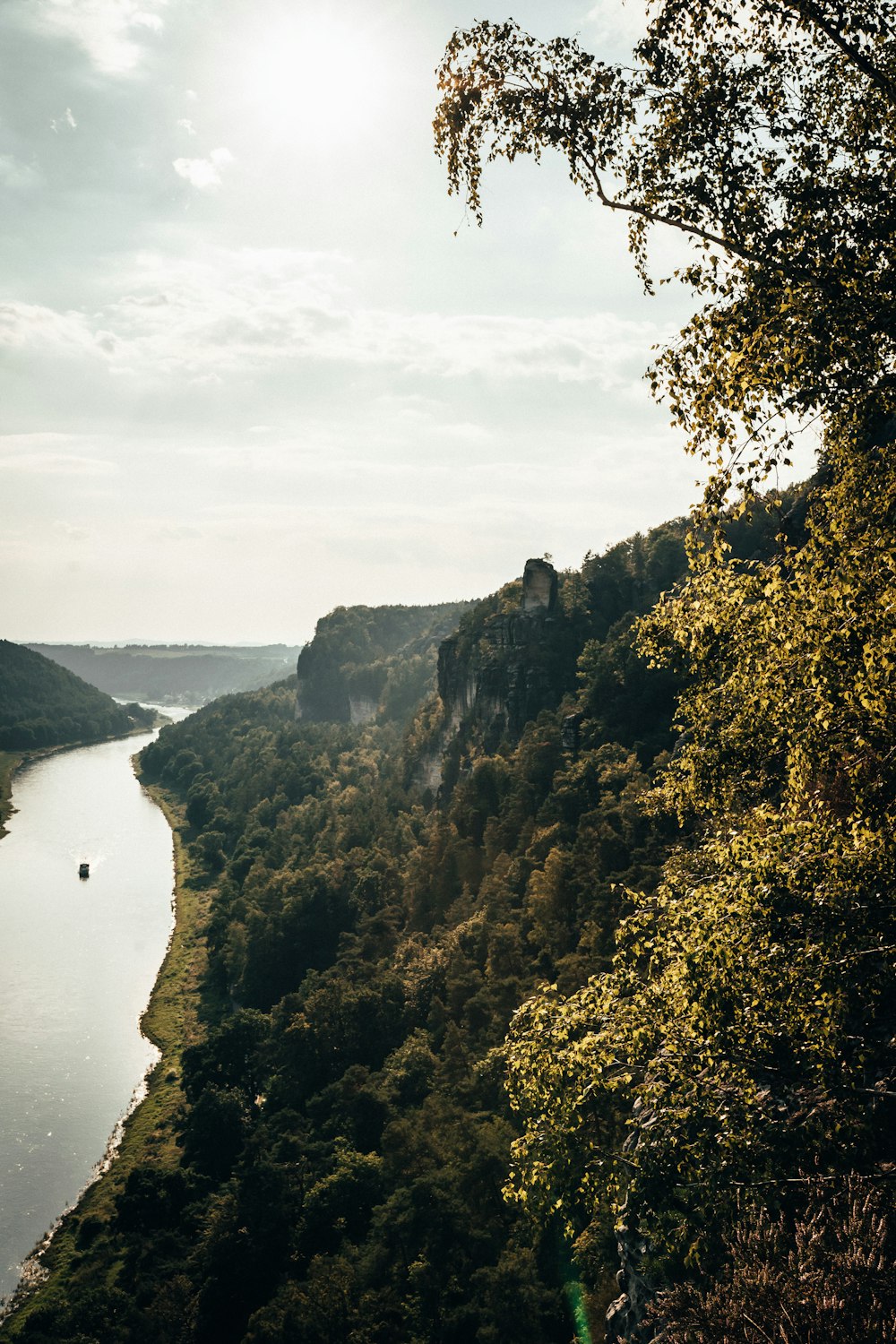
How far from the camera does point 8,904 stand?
78812 millimetres

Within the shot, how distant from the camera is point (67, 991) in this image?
6003 centimetres

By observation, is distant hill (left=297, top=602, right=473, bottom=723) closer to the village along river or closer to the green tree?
the village along river

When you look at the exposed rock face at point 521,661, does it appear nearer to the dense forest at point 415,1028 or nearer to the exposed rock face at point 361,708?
the dense forest at point 415,1028

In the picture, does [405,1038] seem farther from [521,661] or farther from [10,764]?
[10,764]

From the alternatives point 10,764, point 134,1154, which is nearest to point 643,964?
point 134,1154

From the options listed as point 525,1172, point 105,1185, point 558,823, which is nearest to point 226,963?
point 105,1185

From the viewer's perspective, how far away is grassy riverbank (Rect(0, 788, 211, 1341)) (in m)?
33.1

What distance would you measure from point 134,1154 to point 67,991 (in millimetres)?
22106

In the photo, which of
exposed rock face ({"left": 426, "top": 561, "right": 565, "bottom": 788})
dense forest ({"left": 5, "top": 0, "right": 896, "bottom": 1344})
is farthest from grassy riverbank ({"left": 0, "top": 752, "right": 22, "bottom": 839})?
exposed rock face ({"left": 426, "top": 561, "right": 565, "bottom": 788})

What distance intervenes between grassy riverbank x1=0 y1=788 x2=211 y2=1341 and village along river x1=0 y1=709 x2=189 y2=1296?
953mm

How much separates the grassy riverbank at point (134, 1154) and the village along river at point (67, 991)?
3.13 ft

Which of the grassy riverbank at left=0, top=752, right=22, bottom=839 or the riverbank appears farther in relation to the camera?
the riverbank

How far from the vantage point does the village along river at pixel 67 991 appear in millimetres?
39969

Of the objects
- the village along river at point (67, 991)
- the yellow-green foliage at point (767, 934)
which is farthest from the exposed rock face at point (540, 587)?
the yellow-green foliage at point (767, 934)
